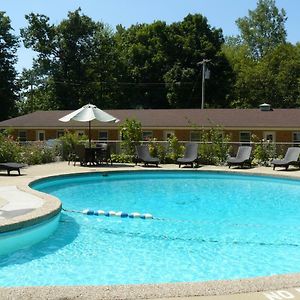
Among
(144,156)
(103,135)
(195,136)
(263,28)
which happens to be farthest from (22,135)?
(263,28)

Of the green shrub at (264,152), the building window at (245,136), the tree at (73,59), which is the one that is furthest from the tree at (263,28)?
the green shrub at (264,152)

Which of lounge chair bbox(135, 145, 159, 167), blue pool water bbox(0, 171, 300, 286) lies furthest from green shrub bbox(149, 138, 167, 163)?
blue pool water bbox(0, 171, 300, 286)

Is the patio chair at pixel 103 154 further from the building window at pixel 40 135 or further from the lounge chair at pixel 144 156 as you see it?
the building window at pixel 40 135

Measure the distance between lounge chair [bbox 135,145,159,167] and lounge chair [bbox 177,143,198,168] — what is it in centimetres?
124

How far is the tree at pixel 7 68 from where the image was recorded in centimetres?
4731

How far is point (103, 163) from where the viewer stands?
22.3 meters

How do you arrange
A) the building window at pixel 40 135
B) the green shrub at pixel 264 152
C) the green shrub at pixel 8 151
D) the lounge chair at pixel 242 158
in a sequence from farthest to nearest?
the building window at pixel 40 135, the green shrub at pixel 264 152, the lounge chair at pixel 242 158, the green shrub at pixel 8 151

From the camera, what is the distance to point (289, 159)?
20328 millimetres

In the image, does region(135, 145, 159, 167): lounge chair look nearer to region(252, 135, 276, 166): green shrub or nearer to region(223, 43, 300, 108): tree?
region(252, 135, 276, 166): green shrub

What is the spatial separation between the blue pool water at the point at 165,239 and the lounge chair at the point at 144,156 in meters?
4.67

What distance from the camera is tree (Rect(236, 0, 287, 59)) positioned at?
6012cm

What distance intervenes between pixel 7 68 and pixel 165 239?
4325cm

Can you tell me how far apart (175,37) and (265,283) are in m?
45.7

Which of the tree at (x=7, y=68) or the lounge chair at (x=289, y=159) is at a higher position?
the tree at (x=7, y=68)
